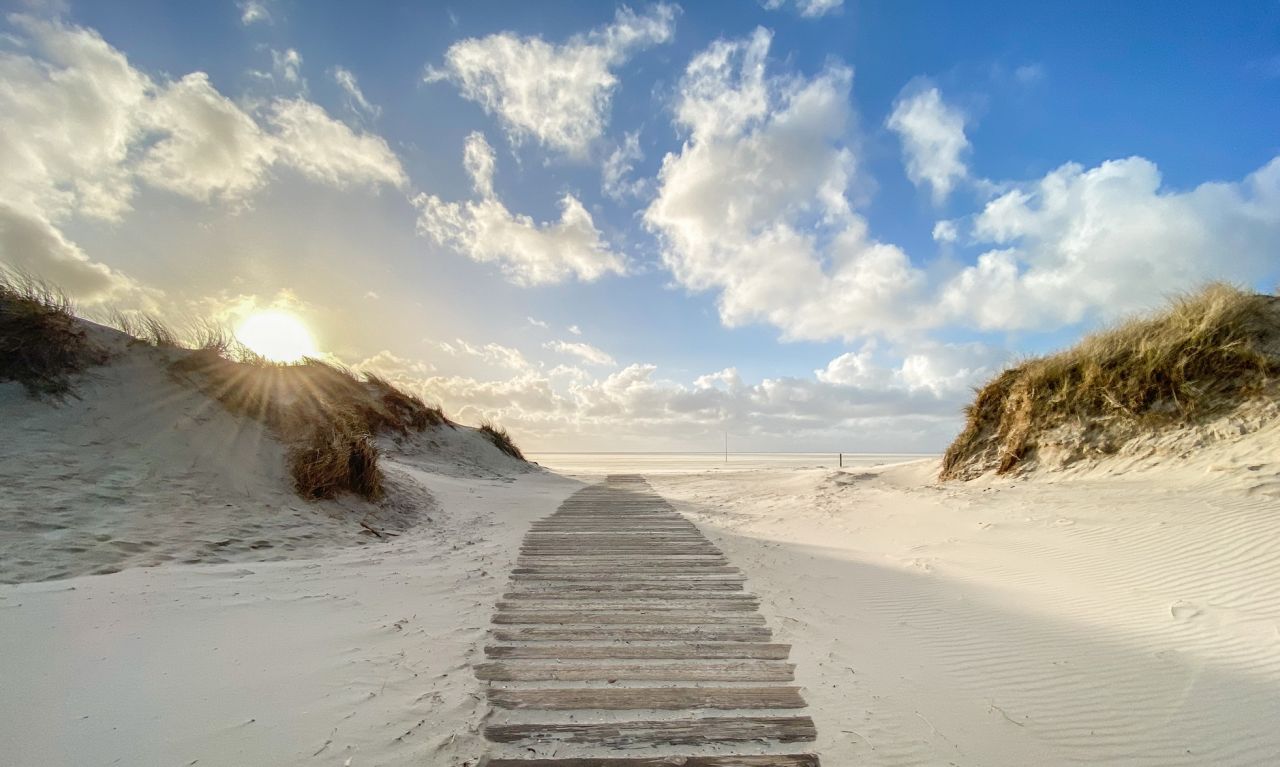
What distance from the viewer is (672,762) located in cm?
250

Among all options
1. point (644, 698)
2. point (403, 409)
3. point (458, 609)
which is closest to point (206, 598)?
point (458, 609)

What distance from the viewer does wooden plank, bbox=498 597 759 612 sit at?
15.0ft

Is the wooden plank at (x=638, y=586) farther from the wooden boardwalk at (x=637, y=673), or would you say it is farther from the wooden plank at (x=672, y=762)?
the wooden plank at (x=672, y=762)

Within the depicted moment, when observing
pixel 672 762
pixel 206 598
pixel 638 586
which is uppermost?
pixel 206 598

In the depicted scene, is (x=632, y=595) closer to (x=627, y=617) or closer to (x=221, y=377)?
(x=627, y=617)

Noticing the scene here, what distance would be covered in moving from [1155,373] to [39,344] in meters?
17.3

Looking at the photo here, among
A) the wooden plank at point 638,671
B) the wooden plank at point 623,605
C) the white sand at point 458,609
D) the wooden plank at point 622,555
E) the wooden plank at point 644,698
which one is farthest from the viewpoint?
the wooden plank at point 622,555

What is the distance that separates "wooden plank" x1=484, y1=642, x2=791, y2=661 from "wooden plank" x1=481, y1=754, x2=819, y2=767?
41.7 inches

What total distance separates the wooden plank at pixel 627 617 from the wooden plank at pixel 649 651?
0.44m

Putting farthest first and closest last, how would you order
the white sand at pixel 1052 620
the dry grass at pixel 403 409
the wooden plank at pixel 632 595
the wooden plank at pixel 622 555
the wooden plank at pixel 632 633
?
the dry grass at pixel 403 409, the wooden plank at pixel 622 555, the wooden plank at pixel 632 595, the wooden plank at pixel 632 633, the white sand at pixel 1052 620

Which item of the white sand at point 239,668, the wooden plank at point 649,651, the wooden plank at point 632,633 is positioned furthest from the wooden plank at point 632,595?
the wooden plank at point 649,651

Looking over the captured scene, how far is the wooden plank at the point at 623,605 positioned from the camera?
4562mm

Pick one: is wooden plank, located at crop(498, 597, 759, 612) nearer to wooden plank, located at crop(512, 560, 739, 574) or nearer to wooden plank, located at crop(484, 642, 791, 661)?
wooden plank, located at crop(484, 642, 791, 661)

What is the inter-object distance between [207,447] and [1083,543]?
38.2ft
